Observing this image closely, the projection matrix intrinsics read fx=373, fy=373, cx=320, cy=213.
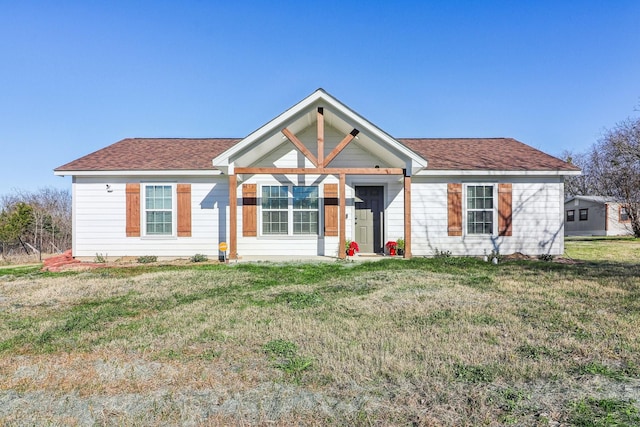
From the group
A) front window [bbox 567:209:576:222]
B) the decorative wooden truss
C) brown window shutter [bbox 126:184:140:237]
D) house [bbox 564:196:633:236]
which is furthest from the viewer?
front window [bbox 567:209:576:222]

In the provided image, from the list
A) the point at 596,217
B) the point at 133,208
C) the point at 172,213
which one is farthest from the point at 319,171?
the point at 596,217

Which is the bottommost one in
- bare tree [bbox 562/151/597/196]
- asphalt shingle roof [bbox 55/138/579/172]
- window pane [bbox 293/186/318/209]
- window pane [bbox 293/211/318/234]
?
window pane [bbox 293/211/318/234]

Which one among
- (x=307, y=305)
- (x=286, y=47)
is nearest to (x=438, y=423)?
(x=307, y=305)

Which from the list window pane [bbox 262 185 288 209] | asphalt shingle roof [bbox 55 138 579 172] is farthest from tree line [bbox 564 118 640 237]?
window pane [bbox 262 185 288 209]

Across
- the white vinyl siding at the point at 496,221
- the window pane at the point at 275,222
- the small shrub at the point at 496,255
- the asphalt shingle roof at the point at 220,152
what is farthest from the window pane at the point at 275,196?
the small shrub at the point at 496,255

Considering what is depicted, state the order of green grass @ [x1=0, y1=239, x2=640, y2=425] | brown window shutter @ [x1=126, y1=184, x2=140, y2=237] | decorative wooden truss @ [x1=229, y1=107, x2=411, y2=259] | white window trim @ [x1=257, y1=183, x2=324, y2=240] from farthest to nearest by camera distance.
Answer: white window trim @ [x1=257, y1=183, x2=324, y2=240] < brown window shutter @ [x1=126, y1=184, x2=140, y2=237] < decorative wooden truss @ [x1=229, y1=107, x2=411, y2=259] < green grass @ [x1=0, y1=239, x2=640, y2=425]

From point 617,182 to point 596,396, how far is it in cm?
3162

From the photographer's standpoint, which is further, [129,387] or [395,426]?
[129,387]

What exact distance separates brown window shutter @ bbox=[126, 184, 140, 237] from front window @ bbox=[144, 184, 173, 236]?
0.23m

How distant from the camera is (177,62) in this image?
14.6m

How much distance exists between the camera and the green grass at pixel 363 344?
9.09ft

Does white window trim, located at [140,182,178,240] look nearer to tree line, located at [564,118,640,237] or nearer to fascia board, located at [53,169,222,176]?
fascia board, located at [53,169,222,176]

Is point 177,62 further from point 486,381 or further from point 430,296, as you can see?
point 486,381

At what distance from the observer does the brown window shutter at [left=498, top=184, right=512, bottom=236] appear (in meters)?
12.1
